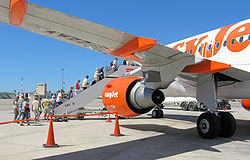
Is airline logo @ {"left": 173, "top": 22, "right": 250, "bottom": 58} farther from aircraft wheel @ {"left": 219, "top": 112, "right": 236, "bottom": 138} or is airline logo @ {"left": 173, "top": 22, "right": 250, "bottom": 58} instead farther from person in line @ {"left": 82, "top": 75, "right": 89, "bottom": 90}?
person in line @ {"left": 82, "top": 75, "right": 89, "bottom": 90}

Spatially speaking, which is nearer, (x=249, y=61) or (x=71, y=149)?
(x=71, y=149)

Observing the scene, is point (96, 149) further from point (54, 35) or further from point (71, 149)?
point (54, 35)

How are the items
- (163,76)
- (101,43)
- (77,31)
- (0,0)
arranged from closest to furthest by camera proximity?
(0,0) < (77,31) < (101,43) < (163,76)

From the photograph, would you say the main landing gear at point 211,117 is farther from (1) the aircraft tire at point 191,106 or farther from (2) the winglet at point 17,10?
(1) the aircraft tire at point 191,106

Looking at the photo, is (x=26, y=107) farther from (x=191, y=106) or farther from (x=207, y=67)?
(x=191, y=106)

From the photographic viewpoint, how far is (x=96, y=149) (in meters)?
5.79

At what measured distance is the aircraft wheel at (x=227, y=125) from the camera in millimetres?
7414

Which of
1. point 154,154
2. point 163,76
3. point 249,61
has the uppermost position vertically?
point 249,61

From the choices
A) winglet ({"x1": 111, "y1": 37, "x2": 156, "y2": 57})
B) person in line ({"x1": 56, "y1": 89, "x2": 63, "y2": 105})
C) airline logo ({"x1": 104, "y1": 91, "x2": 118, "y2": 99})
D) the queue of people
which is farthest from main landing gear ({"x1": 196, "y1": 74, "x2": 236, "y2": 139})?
person in line ({"x1": 56, "y1": 89, "x2": 63, "y2": 105})

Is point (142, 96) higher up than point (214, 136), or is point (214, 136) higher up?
point (142, 96)

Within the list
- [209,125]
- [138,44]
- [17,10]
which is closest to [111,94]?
[209,125]

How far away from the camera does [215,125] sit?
6965 millimetres

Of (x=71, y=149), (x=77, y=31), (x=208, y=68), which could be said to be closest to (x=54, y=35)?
(x=77, y=31)

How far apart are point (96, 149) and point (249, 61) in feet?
17.4
